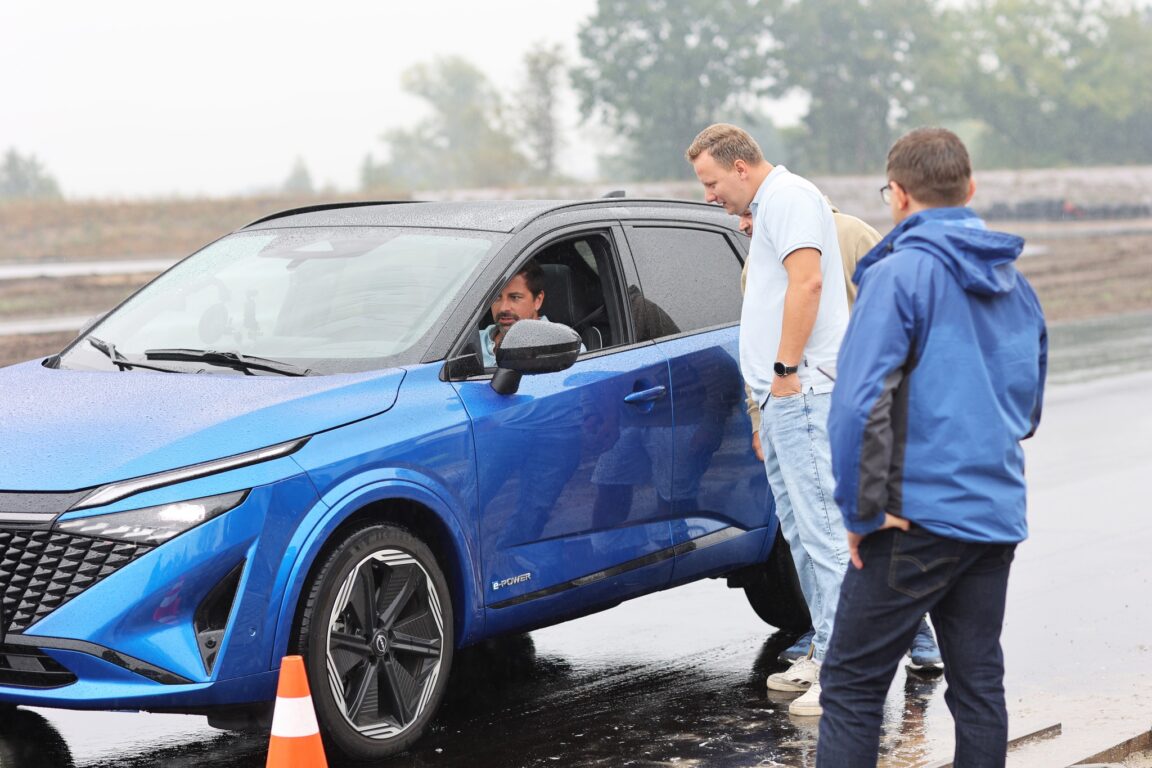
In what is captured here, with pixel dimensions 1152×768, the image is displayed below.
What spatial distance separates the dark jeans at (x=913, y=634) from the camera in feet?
12.0

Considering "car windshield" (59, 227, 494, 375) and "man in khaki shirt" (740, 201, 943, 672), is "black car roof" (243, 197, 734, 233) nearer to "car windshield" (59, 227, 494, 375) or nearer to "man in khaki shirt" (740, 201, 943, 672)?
"car windshield" (59, 227, 494, 375)

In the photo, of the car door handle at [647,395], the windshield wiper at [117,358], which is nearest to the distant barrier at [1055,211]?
the car door handle at [647,395]

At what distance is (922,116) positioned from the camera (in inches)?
3543

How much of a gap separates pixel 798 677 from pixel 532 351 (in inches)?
65.1

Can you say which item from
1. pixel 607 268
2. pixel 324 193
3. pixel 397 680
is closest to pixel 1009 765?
pixel 397 680

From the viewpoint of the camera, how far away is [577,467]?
5465 millimetres

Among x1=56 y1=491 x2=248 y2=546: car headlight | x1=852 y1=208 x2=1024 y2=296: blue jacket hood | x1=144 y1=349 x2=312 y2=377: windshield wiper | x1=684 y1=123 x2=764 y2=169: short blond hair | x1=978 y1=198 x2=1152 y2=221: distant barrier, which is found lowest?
x1=978 y1=198 x2=1152 y2=221: distant barrier

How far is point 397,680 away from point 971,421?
2128mm

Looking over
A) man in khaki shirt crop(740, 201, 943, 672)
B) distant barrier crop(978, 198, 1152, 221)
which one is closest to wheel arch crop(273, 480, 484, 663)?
man in khaki shirt crop(740, 201, 943, 672)

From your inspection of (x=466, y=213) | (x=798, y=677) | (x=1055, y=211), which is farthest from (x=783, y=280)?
(x=1055, y=211)

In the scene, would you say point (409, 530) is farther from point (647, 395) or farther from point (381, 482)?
point (647, 395)

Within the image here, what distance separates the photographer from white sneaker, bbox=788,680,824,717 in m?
5.52

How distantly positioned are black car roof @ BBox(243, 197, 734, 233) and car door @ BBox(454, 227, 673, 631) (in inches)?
5.4

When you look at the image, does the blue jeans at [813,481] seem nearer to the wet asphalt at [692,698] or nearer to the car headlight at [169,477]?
the wet asphalt at [692,698]
